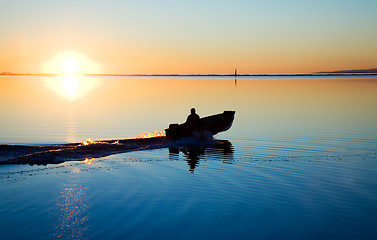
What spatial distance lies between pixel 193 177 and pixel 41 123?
23.1 meters

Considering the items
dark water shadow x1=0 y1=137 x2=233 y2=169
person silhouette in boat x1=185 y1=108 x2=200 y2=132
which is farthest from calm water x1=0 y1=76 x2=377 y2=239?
person silhouette in boat x1=185 y1=108 x2=200 y2=132

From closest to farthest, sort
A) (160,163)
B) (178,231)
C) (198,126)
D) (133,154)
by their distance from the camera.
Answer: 1. (178,231)
2. (160,163)
3. (133,154)
4. (198,126)

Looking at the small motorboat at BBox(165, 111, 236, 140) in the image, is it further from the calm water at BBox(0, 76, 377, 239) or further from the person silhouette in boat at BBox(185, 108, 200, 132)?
the calm water at BBox(0, 76, 377, 239)

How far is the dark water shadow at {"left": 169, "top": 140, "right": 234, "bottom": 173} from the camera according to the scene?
21.1m

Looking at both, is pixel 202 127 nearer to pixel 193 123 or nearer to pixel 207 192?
pixel 193 123

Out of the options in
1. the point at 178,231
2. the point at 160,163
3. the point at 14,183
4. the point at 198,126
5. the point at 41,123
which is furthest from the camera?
the point at 41,123

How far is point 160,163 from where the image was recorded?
2038 centimetres

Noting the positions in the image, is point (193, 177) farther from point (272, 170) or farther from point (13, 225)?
point (13, 225)

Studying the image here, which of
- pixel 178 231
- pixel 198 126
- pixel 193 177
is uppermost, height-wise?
pixel 198 126

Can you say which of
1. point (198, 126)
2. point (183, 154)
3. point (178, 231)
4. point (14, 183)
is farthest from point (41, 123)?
point (178, 231)

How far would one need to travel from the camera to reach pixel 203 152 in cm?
2403

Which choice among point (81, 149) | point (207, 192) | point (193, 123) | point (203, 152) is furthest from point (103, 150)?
point (207, 192)

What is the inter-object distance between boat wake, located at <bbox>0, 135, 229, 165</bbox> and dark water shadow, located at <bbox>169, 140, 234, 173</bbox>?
66 cm

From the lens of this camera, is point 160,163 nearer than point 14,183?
No
